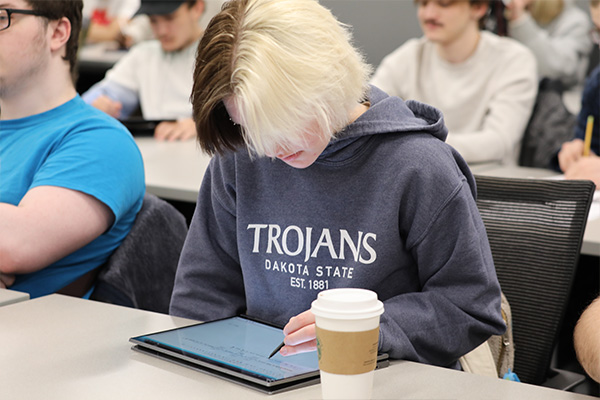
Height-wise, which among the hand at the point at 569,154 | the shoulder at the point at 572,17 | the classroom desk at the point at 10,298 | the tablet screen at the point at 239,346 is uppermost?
the shoulder at the point at 572,17

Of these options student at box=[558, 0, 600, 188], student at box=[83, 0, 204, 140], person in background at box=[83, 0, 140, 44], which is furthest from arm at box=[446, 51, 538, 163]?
person in background at box=[83, 0, 140, 44]

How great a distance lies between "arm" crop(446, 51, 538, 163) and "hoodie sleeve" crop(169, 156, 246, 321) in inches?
64.5

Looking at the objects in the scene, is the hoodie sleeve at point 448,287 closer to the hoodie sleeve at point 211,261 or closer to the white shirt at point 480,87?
the hoodie sleeve at point 211,261

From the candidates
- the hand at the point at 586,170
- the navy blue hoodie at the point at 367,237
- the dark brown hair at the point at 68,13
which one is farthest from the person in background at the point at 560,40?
the navy blue hoodie at the point at 367,237

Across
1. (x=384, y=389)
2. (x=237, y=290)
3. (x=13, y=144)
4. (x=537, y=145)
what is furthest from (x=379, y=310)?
(x=537, y=145)

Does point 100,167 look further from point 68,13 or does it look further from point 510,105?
point 510,105

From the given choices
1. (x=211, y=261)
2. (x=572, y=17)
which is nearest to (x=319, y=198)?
(x=211, y=261)

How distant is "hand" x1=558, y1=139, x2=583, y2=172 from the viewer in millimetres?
2287

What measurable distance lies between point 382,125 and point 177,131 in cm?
207

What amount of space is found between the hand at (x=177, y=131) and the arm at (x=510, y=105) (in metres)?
1.06

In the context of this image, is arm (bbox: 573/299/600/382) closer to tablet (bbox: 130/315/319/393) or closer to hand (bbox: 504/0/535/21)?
tablet (bbox: 130/315/319/393)

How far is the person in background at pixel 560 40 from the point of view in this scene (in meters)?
3.74

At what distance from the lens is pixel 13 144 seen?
1.56 metres

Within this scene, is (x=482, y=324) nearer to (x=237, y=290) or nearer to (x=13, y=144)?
(x=237, y=290)
